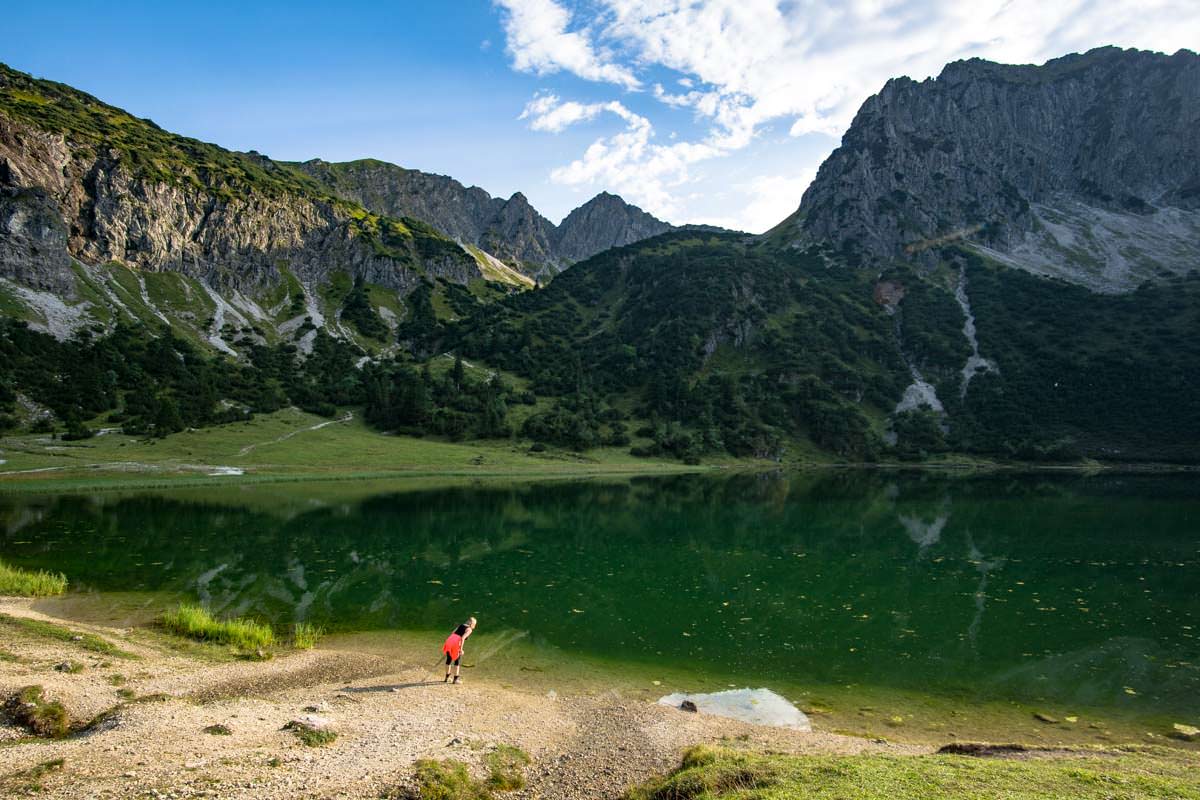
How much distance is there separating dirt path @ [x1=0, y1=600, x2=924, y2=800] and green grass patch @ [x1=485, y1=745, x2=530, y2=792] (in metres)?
0.30

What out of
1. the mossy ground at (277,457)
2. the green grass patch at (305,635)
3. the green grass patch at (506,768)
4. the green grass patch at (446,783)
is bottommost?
the mossy ground at (277,457)

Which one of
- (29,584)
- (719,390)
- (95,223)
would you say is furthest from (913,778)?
(95,223)

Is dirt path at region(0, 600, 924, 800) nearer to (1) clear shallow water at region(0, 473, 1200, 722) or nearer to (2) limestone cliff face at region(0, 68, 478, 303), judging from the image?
(1) clear shallow water at region(0, 473, 1200, 722)

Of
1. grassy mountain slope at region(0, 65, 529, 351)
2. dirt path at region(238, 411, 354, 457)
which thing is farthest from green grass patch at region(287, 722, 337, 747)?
grassy mountain slope at region(0, 65, 529, 351)

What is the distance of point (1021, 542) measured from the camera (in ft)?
157

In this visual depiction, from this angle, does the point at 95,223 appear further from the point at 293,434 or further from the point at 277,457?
the point at 277,457

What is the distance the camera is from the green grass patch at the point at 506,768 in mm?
12810

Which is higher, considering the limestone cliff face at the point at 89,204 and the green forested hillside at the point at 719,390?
the limestone cliff face at the point at 89,204

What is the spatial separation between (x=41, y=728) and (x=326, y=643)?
11049 millimetres

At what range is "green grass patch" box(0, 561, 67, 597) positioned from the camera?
28.3 meters

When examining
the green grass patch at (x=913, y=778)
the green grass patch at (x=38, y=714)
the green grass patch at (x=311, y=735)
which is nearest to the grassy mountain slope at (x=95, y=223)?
the green grass patch at (x=38, y=714)

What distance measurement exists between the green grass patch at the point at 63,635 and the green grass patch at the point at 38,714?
5.76 m

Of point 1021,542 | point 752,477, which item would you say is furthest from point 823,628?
point 752,477

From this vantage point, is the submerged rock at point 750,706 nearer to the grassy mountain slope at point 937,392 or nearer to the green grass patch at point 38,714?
the green grass patch at point 38,714
